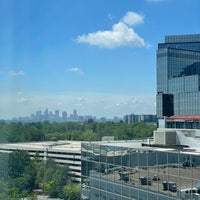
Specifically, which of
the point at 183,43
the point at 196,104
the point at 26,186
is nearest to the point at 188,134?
the point at 26,186

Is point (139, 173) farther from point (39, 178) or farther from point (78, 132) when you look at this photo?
point (78, 132)

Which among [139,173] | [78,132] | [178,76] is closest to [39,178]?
[139,173]

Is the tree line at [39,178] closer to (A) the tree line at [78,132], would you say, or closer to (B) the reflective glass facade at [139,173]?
(B) the reflective glass facade at [139,173]

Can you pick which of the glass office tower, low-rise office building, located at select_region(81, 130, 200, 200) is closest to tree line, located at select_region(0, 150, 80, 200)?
low-rise office building, located at select_region(81, 130, 200, 200)

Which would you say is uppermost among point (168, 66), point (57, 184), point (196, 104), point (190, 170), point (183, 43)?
point (183, 43)

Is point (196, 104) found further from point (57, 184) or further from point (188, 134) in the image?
point (188, 134)

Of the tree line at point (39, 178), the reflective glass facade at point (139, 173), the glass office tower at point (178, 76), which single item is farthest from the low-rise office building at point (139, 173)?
the glass office tower at point (178, 76)
